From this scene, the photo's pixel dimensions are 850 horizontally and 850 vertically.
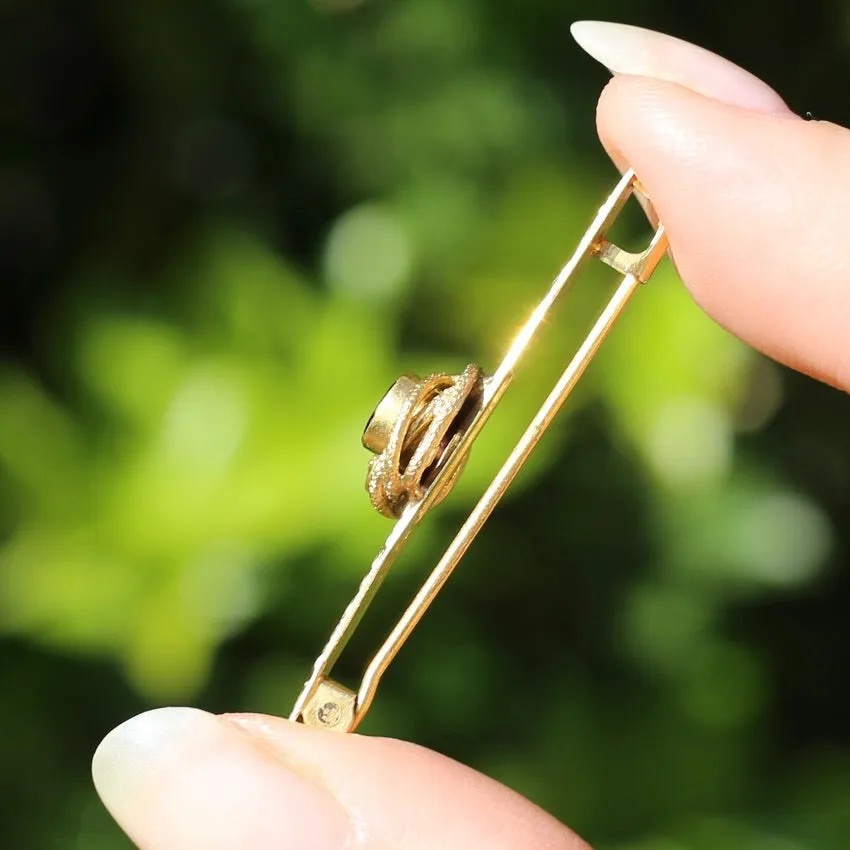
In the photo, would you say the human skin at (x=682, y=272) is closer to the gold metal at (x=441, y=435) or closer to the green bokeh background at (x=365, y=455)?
the gold metal at (x=441, y=435)

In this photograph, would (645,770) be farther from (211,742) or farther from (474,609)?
(211,742)

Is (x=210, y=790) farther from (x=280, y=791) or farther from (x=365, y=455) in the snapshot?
(x=365, y=455)

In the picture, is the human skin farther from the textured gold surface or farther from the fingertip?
the textured gold surface

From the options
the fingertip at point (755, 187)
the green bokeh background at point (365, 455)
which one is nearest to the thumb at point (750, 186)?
the fingertip at point (755, 187)

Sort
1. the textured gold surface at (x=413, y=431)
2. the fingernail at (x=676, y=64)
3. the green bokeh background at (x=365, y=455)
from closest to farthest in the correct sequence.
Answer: the textured gold surface at (x=413, y=431) → the fingernail at (x=676, y=64) → the green bokeh background at (x=365, y=455)

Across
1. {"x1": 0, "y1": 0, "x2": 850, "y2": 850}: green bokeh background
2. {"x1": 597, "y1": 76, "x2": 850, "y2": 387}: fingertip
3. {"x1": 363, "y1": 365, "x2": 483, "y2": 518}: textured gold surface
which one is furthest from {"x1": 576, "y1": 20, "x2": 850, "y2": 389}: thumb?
{"x1": 0, "y1": 0, "x2": 850, "y2": 850}: green bokeh background

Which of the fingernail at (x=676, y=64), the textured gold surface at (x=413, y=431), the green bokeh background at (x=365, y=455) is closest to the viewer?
the textured gold surface at (x=413, y=431)

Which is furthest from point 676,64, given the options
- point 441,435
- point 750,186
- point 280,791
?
point 280,791

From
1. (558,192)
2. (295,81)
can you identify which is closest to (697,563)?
(558,192)
